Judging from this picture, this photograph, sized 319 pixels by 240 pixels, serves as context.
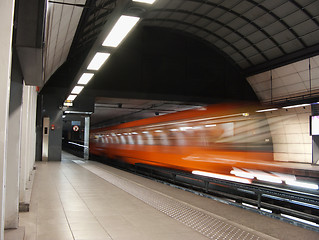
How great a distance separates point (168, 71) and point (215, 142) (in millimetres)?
13778

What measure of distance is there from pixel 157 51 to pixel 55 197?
17110 millimetres

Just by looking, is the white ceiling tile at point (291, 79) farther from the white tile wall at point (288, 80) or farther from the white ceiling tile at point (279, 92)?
the white ceiling tile at point (279, 92)

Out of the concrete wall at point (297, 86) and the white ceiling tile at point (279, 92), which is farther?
the white ceiling tile at point (279, 92)

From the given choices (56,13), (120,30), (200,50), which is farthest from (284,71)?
(120,30)

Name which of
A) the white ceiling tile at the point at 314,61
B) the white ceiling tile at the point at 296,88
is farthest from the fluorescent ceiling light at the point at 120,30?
the white ceiling tile at the point at 296,88

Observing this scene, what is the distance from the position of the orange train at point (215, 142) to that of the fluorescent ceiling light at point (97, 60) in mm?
4067

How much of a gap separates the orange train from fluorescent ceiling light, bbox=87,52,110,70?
4067 mm

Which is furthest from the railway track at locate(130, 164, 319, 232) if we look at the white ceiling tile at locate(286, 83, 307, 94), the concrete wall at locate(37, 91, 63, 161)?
the white ceiling tile at locate(286, 83, 307, 94)

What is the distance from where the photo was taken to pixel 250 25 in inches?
806

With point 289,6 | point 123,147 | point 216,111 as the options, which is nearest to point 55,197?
point 216,111

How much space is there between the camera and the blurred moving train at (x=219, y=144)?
27.5 ft

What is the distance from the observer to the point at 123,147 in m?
17.8

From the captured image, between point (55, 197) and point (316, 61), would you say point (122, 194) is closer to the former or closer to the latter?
point (55, 197)

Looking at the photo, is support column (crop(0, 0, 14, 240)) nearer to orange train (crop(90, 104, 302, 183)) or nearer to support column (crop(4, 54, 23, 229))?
support column (crop(4, 54, 23, 229))
